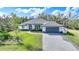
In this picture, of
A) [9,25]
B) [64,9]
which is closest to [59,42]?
[64,9]

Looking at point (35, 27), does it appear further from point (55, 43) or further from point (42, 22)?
point (55, 43)

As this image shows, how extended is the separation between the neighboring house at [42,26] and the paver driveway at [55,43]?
0.05m

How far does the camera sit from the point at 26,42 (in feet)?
8.38

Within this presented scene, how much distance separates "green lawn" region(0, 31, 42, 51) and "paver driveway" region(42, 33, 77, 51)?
5cm

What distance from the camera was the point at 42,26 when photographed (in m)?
2.56

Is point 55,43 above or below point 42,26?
below

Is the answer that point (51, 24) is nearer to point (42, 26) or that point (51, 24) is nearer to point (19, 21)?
point (42, 26)

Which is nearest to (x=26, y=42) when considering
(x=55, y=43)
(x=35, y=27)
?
(x=35, y=27)

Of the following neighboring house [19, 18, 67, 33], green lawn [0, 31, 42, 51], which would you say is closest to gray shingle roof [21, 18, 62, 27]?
neighboring house [19, 18, 67, 33]

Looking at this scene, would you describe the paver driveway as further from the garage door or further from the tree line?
the tree line

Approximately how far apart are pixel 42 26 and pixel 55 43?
0.19 metres

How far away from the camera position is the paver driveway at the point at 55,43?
2549 mm

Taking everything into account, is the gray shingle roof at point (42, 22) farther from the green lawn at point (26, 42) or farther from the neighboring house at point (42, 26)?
the green lawn at point (26, 42)
